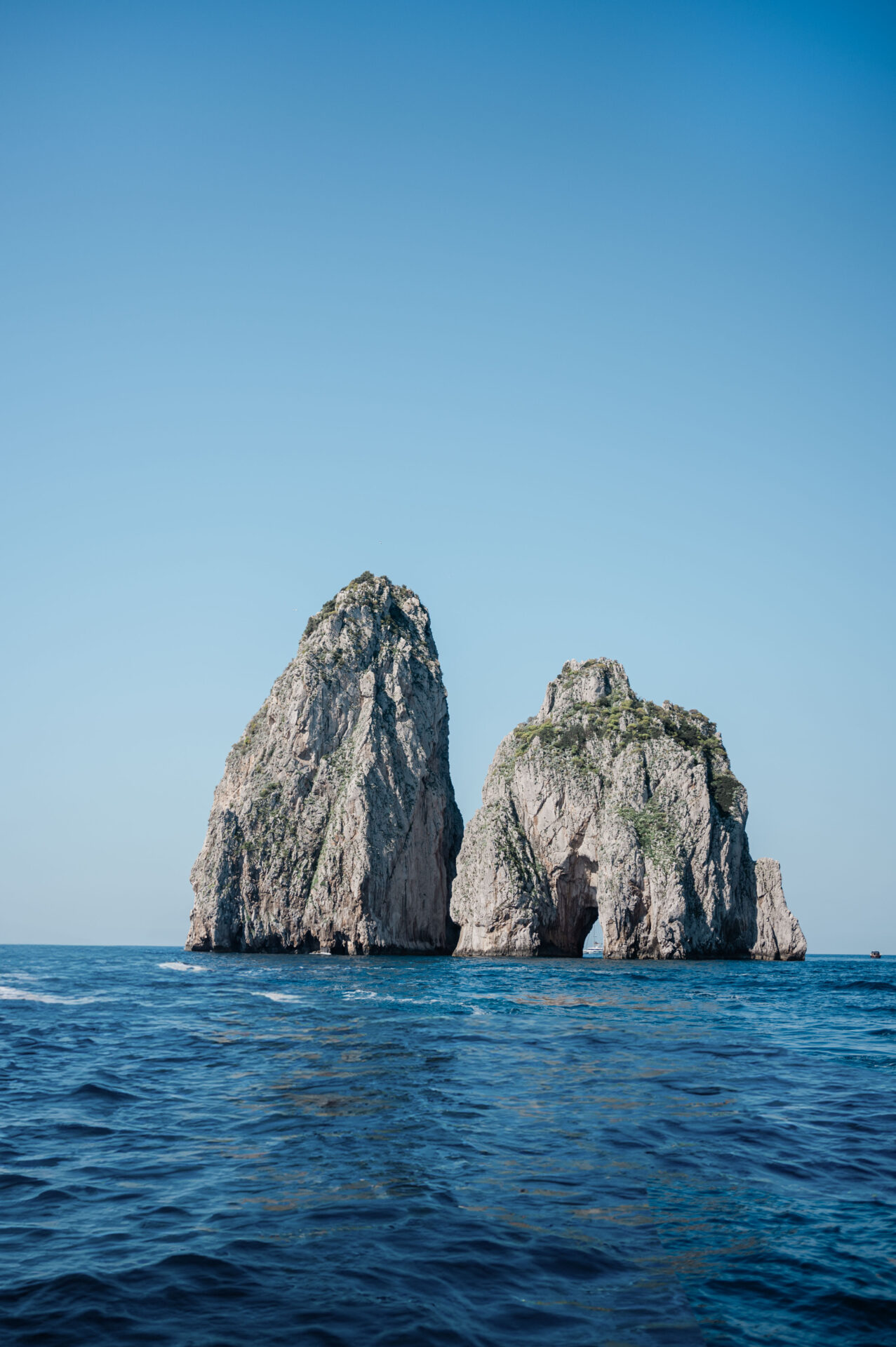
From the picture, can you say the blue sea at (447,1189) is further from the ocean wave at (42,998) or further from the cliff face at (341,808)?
the cliff face at (341,808)

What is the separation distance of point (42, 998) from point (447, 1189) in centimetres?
3159

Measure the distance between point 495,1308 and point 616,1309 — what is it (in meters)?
0.97

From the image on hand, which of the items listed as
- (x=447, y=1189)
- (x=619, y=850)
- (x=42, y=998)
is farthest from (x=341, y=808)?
(x=447, y=1189)

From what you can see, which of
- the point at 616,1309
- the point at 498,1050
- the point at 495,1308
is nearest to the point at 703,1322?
the point at 616,1309

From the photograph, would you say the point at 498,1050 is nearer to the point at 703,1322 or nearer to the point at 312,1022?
the point at 312,1022

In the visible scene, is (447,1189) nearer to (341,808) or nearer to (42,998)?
(42,998)

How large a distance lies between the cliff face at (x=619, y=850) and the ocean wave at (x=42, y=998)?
174 feet

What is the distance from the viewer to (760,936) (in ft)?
295


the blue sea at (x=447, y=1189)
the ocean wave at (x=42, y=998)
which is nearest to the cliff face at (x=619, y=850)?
the ocean wave at (x=42, y=998)

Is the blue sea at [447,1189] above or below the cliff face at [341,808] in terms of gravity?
below

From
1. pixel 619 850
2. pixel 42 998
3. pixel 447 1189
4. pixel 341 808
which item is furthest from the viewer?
pixel 341 808

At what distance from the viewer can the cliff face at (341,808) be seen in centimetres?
9162

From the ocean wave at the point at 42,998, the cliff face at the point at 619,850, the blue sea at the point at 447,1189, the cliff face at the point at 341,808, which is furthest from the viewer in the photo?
the cliff face at the point at 341,808

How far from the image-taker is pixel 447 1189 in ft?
32.9
